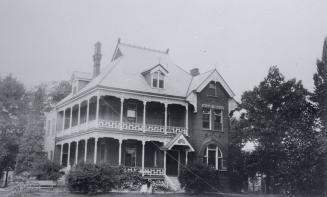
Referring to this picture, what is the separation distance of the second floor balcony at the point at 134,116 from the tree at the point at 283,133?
553 centimetres

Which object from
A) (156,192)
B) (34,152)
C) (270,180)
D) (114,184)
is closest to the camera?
(114,184)

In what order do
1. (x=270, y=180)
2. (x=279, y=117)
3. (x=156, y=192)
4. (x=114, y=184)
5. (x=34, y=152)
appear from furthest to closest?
(x=34, y=152), (x=270, y=180), (x=279, y=117), (x=156, y=192), (x=114, y=184)

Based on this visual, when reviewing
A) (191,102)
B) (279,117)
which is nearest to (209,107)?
(191,102)

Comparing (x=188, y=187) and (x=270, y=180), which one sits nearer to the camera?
(x=188, y=187)

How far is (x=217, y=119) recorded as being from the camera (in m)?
35.9

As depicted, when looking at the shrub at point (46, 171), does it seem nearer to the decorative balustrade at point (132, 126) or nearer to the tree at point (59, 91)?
the decorative balustrade at point (132, 126)

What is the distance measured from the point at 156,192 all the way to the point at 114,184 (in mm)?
4297

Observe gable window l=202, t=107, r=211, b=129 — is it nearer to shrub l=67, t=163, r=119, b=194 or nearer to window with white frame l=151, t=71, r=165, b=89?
window with white frame l=151, t=71, r=165, b=89

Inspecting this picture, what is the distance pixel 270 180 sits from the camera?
33.5m

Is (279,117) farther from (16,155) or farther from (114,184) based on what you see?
(16,155)

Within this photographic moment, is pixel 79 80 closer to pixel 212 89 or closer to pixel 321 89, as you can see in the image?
pixel 212 89

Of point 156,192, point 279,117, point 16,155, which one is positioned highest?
point 279,117

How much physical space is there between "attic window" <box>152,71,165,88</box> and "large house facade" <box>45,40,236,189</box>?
0.26ft

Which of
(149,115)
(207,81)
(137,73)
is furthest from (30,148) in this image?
(207,81)
